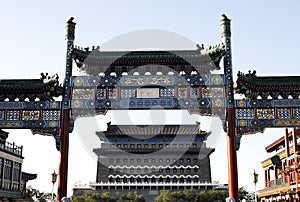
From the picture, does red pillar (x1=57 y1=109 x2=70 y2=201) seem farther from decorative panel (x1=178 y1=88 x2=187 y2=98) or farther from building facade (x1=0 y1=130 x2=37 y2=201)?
building facade (x1=0 y1=130 x2=37 y2=201)

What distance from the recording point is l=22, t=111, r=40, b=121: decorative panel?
15258 mm

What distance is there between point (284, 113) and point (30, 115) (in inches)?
394

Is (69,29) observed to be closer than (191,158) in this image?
Yes

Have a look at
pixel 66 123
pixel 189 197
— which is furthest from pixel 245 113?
pixel 189 197

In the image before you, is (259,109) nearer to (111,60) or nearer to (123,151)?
(111,60)

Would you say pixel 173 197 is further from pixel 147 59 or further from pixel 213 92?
pixel 147 59

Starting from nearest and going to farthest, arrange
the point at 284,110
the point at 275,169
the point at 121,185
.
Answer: the point at 284,110
the point at 275,169
the point at 121,185

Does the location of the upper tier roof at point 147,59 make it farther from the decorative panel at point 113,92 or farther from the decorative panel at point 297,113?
the decorative panel at point 297,113

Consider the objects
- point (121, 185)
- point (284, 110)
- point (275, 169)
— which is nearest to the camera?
point (284, 110)

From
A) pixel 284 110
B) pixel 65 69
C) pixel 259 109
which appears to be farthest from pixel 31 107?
pixel 284 110

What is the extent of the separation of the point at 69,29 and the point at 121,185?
4047 cm

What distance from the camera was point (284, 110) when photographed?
14.9m

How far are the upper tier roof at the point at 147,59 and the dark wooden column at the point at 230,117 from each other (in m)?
0.38

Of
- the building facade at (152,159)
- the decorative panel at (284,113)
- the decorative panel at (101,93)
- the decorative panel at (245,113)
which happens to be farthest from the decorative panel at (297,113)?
the building facade at (152,159)
